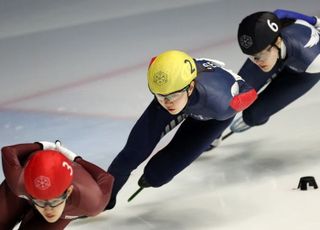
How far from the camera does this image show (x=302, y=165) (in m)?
4.10

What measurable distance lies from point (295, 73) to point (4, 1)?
Result: 3.76 metres

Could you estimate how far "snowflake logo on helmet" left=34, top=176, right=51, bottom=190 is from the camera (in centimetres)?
266

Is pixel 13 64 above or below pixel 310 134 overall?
above

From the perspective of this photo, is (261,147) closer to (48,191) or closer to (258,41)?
(258,41)

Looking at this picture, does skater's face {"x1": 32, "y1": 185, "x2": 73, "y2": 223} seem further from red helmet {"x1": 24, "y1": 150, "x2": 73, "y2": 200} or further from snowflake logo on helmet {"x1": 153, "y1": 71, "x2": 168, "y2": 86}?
snowflake logo on helmet {"x1": 153, "y1": 71, "x2": 168, "y2": 86}

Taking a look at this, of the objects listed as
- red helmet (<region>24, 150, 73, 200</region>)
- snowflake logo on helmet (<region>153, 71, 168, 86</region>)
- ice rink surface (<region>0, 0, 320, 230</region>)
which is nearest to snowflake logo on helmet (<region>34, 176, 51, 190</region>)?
red helmet (<region>24, 150, 73, 200</region>)

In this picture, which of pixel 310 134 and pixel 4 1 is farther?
pixel 4 1

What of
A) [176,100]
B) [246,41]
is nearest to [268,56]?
[246,41]

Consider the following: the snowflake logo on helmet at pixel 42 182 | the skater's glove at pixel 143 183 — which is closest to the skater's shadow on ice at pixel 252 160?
the skater's glove at pixel 143 183

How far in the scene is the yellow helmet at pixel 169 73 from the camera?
3254 millimetres

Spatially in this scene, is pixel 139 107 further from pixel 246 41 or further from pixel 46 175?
pixel 46 175

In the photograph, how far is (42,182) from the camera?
105 inches

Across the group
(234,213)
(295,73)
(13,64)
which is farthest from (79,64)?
(234,213)

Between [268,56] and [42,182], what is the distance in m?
1.55
